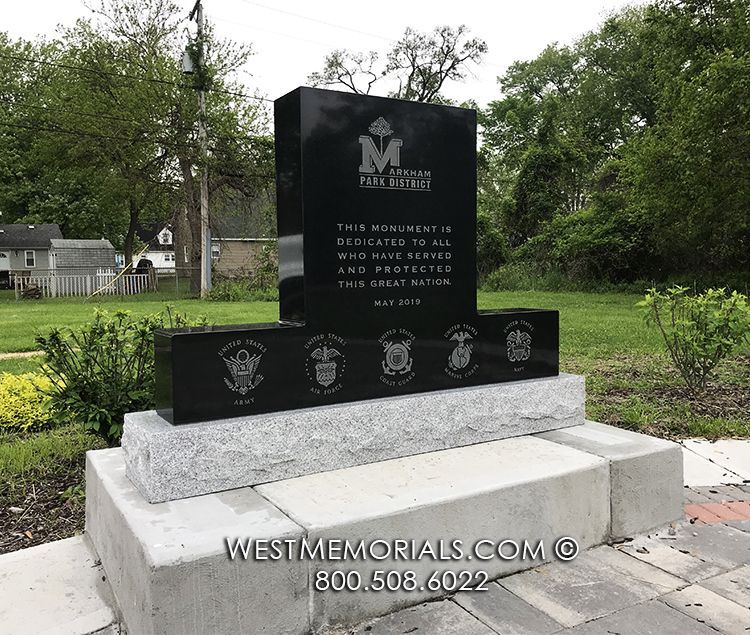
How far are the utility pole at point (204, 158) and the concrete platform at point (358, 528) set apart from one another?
20412 mm

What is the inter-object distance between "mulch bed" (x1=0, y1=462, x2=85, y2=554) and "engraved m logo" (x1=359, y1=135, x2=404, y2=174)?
104 inches

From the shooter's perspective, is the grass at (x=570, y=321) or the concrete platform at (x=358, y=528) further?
the grass at (x=570, y=321)

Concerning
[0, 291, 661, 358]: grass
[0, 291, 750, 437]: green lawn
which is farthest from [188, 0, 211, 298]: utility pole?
[0, 291, 750, 437]: green lawn

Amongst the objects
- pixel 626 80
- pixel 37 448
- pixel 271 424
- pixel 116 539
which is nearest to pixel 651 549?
pixel 271 424

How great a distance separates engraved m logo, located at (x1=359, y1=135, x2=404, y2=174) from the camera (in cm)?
346

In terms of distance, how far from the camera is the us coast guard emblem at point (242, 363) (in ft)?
10.1

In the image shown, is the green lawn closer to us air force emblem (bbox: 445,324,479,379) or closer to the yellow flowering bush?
the yellow flowering bush

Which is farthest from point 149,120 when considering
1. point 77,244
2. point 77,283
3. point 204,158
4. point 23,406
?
point 23,406

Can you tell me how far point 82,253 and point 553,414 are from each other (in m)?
40.0

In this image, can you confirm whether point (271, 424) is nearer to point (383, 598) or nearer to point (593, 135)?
point (383, 598)

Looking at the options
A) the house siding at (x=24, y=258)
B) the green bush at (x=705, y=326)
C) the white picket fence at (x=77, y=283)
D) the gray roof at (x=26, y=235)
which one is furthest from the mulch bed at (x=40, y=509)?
the house siding at (x=24, y=258)

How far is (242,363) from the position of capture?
3104 mm

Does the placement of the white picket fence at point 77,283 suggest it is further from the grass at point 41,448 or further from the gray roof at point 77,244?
the grass at point 41,448

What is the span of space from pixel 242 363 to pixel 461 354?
54.4 inches
